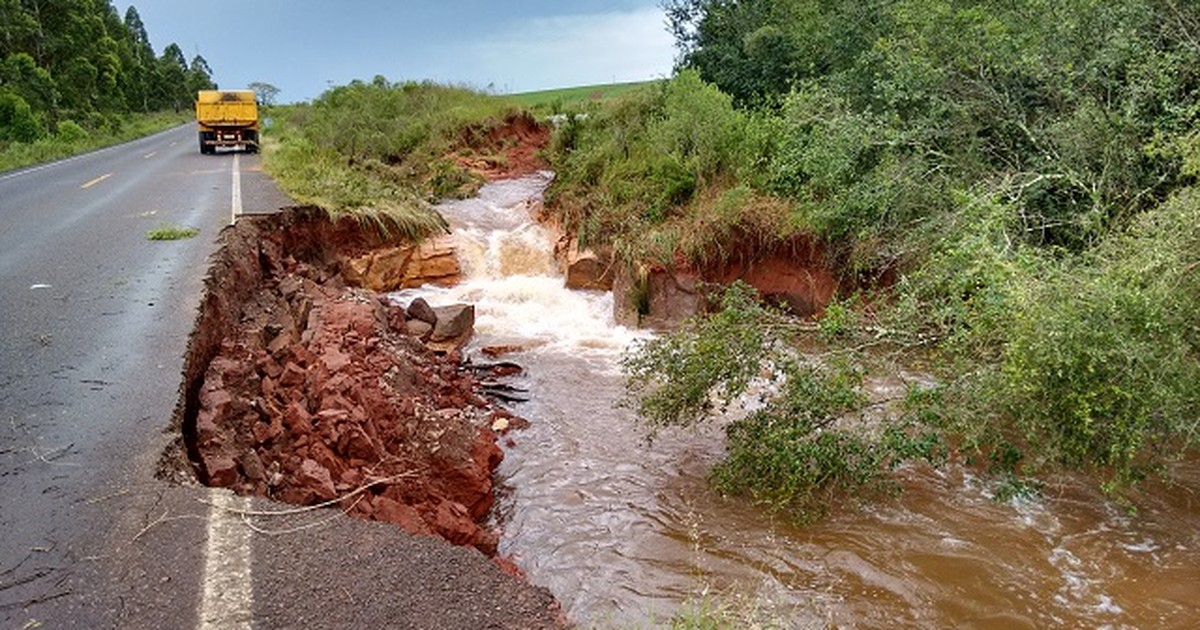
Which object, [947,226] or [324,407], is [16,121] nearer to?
[324,407]

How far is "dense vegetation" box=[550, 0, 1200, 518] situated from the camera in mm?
5387

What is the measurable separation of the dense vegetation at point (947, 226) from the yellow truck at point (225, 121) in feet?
44.7

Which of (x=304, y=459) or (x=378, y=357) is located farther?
(x=378, y=357)

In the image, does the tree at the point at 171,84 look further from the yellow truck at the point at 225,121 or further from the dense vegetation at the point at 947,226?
the dense vegetation at the point at 947,226

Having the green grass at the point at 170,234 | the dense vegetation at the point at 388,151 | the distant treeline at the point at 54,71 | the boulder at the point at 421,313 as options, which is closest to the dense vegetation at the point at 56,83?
the distant treeline at the point at 54,71

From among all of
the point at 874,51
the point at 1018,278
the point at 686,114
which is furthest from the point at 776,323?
the point at 686,114

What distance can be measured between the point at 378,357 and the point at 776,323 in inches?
162

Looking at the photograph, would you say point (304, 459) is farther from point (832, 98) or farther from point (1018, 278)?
point (832, 98)

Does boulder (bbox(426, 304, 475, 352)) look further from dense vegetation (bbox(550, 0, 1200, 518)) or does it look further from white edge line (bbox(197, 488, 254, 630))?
white edge line (bbox(197, 488, 254, 630))

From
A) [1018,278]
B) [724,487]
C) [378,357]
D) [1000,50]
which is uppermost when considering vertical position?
[1000,50]

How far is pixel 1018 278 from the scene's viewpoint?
597 centimetres

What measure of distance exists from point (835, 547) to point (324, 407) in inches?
168

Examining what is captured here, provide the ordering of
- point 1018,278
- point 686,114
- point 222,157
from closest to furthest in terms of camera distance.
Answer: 1. point 1018,278
2. point 686,114
3. point 222,157

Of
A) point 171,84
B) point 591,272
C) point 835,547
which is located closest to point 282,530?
point 835,547
